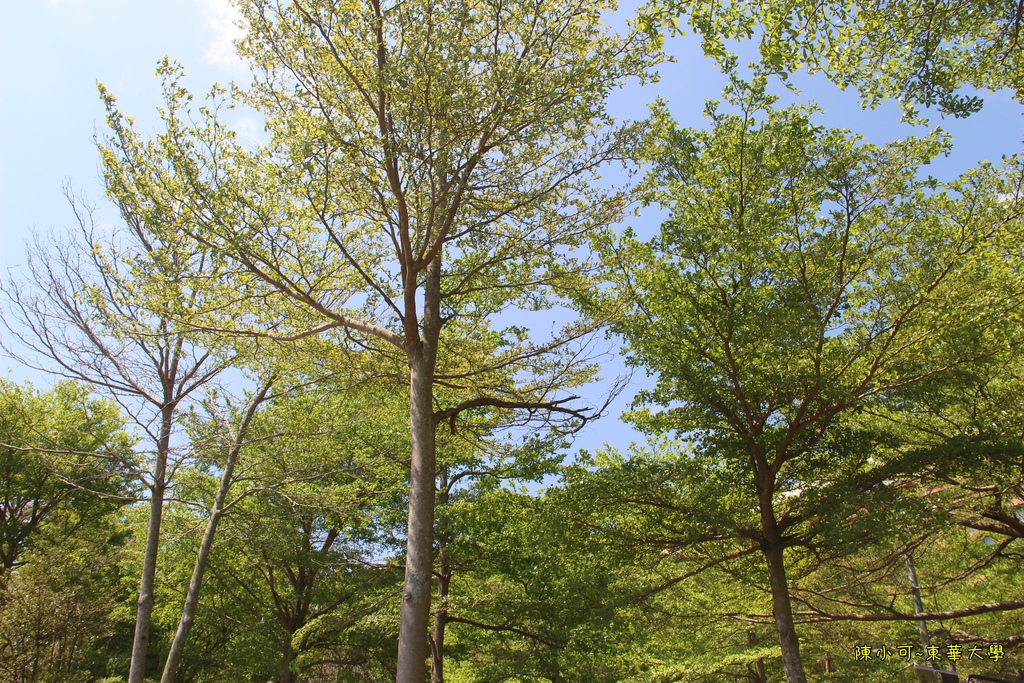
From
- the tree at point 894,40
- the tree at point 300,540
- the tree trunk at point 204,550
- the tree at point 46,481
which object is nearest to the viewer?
the tree at point 894,40

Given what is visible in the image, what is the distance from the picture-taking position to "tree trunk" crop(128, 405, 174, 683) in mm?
9117

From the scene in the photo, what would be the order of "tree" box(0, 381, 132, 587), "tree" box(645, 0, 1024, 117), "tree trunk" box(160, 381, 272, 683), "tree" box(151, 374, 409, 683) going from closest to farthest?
"tree" box(645, 0, 1024, 117) < "tree trunk" box(160, 381, 272, 683) < "tree" box(151, 374, 409, 683) < "tree" box(0, 381, 132, 587)

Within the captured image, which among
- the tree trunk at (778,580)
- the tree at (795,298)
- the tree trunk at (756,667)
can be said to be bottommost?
the tree trunk at (756,667)

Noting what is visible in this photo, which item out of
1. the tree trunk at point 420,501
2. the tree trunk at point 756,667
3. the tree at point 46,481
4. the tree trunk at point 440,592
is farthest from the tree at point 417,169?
the tree at point 46,481

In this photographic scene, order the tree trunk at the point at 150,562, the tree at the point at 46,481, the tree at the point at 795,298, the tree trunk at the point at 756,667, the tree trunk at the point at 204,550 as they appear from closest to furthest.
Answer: the tree at the point at 795,298 → the tree trunk at the point at 150,562 → the tree trunk at the point at 204,550 → the tree trunk at the point at 756,667 → the tree at the point at 46,481

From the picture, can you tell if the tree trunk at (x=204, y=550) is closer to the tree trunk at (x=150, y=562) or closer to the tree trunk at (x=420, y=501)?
the tree trunk at (x=150, y=562)

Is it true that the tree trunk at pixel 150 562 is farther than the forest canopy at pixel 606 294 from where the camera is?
Yes

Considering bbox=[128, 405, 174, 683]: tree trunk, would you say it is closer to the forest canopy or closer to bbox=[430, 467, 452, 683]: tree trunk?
the forest canopy

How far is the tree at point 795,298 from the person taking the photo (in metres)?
7.24

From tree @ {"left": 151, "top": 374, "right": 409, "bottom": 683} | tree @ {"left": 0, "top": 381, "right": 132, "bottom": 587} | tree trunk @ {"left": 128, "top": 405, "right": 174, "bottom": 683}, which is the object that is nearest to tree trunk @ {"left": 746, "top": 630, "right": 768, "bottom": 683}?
tree @ {"left": 151, "top": 374, "right": 409, "bottom": 683}

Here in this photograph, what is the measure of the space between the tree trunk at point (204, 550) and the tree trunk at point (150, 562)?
1.90 feet

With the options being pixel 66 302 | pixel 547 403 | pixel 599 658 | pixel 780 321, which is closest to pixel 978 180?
pixel 780 321

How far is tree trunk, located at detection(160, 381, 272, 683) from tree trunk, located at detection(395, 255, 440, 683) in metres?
4.53

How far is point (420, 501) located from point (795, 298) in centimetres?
494
